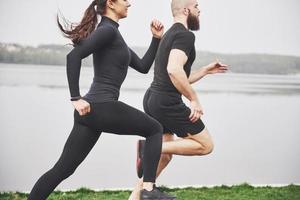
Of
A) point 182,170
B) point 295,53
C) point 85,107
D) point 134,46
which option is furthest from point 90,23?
point 295,53

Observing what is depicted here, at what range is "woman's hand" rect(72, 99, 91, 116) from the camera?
2709mm

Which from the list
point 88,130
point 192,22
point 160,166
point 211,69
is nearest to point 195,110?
point 211,69

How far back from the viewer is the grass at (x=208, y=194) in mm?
4227

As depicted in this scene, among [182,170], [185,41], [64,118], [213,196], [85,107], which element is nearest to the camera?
[85,107]

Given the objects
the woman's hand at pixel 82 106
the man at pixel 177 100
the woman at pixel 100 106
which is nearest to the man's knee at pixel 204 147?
the man at pixel 177 100

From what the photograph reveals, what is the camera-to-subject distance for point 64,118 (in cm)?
469

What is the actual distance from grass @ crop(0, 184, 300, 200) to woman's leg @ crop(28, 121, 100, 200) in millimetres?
1349

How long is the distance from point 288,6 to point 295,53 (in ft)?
1.55

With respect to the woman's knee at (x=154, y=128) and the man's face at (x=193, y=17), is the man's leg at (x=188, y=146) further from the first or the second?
the man's face at (x=193, y=17)

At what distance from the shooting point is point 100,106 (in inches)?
111

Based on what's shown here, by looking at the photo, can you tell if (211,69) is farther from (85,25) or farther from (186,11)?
(85,25)

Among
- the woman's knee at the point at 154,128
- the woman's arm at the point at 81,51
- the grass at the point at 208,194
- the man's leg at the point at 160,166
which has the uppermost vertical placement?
the woman's arm at the point at 81,51

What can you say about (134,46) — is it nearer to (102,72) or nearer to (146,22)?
(146,22)

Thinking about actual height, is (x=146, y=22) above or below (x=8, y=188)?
above
